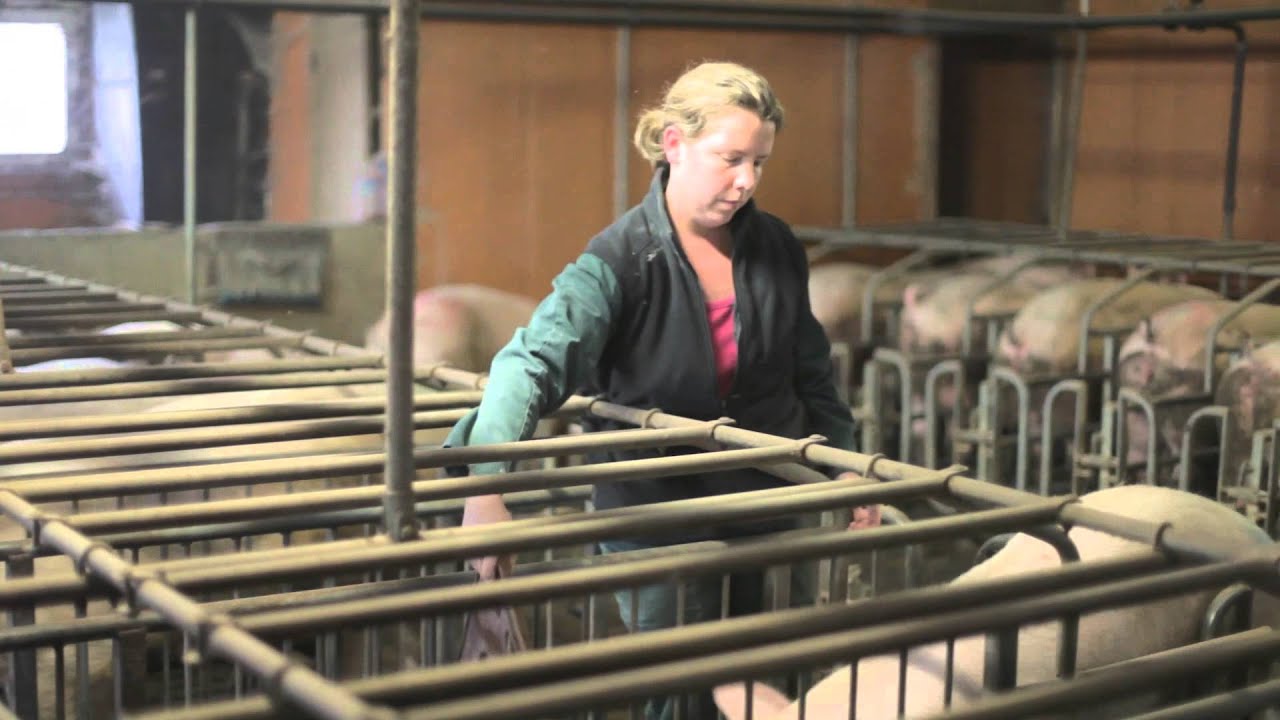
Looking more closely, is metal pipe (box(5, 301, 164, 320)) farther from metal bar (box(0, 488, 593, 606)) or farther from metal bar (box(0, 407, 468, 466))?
metal bar (box(0, 407, 468, 466))

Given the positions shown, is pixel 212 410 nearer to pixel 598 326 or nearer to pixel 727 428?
pixel 598 326

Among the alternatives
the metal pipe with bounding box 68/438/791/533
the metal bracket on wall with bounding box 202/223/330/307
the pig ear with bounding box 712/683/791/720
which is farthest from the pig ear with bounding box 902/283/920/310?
the metal pipe with bounding box 68/438/791/533

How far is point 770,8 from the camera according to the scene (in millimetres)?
6297

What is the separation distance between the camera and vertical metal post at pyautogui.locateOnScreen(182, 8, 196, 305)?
5188mm

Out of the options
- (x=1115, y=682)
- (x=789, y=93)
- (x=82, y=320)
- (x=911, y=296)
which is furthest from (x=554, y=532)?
(x=789, y=93)

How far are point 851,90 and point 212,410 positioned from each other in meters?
4.82

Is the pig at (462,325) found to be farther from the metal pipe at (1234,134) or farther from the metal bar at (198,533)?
the metal pipe at (1234,134)

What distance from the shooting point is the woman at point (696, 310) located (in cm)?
264

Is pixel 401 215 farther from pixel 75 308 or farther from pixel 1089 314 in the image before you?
pixel 1089 314

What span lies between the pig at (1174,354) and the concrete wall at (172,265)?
2847mm

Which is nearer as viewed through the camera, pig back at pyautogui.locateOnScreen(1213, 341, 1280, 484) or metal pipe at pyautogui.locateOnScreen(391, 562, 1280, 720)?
metal pipe at pyautogui.locateOnScreen(391, 562, 1280, 720)

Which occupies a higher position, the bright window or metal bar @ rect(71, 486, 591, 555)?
the bright window

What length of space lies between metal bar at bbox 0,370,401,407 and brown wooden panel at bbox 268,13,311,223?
10.4 feet

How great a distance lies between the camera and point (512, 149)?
20.9 ft
